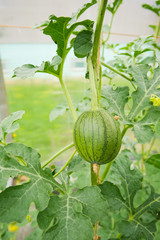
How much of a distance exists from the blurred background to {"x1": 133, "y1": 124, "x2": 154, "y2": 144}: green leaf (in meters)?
1.28

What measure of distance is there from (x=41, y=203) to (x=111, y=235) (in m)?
0.74

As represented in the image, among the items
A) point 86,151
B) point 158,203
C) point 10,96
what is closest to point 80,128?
point 86,151

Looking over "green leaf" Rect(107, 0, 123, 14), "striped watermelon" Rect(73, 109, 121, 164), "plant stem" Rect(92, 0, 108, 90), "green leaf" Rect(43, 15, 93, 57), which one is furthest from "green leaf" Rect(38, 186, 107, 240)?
"green leaf" Rect(107, 0, 123, 14)

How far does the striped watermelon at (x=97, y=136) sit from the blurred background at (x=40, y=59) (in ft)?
4.30

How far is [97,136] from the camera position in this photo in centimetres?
53

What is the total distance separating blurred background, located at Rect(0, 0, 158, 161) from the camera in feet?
6.17

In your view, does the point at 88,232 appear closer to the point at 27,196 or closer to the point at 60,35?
the point at 27,196

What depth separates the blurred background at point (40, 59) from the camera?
6.17 feet

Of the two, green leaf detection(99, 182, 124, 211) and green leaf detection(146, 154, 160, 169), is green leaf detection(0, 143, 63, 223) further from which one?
green leaf detection(146, 154, 160, 169)

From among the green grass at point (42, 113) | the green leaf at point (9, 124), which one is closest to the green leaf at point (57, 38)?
the green leaf at point (9, 124)

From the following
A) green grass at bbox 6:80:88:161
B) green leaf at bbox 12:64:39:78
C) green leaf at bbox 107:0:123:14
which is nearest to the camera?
green leaf at bbox 12:64:39:78

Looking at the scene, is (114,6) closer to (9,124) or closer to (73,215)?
(9,124)

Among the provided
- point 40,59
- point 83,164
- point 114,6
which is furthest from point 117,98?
point 40,59

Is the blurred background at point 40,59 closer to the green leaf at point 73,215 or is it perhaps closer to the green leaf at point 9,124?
the green leaf at point 9,124
